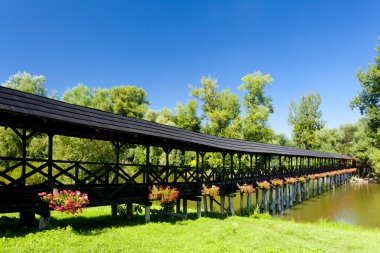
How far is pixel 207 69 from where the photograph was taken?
169ft

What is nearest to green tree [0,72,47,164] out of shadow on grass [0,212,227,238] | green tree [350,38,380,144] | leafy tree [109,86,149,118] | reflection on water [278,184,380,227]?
leafy tree [109,86,149,118]

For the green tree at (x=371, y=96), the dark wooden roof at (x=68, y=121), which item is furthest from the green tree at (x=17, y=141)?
the green tree at (x=371, y=96)

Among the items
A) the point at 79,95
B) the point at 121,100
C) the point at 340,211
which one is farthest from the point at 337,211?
the point at 121,100

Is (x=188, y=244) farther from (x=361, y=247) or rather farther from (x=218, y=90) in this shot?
(x=218, y=90)

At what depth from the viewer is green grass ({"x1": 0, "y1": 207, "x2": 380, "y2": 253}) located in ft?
25.8

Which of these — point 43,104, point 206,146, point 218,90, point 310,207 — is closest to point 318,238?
point 206,146

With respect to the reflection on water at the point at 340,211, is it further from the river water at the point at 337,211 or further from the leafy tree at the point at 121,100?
the leafy tree at the point at 121,100

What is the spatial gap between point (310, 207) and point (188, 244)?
2092cm

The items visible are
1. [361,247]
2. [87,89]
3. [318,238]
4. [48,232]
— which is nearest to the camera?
[48,232]

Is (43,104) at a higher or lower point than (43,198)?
higher

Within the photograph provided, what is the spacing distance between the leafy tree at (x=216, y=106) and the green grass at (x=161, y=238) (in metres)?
37.5

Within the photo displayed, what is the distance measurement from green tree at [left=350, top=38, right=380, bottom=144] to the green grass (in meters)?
43.5

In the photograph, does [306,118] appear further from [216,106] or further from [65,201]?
[65,201]

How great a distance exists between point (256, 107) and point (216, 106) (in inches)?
290
